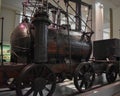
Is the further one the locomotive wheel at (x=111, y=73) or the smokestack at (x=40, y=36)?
the locomotive wheel at (x=111, y=73)

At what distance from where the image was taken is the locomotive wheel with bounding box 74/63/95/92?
4640 millimetres

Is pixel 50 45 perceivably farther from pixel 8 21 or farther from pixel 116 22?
pixel 8 21

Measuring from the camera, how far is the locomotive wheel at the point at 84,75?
4.64m

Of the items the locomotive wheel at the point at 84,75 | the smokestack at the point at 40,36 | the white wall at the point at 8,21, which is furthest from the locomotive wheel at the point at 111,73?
the white wall at the point at 8,21

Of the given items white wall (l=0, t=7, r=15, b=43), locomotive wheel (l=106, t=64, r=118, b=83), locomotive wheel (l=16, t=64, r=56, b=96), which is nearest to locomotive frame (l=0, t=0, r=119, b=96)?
locomotive wheel (l=16, t=64, r=56, b=96)

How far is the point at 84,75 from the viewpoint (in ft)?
15.8

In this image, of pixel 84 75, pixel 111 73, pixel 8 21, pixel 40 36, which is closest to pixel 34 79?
pixel 40 36

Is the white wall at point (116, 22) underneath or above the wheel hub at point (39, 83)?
above

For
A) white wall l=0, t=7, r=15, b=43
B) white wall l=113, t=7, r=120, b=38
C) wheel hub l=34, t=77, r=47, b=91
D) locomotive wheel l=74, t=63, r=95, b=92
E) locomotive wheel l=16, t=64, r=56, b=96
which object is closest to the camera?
locomotive wheel l=16, t=64, r=56, b=96

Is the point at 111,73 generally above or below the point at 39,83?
below

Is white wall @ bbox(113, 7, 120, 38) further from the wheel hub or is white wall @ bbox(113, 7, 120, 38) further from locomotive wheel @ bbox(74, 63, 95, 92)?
the wheel hub

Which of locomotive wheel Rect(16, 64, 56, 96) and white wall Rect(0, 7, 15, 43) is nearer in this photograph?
locomotive wheel Rect(16, 64, 56, 96)

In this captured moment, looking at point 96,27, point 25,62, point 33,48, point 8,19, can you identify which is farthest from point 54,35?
point 8,19

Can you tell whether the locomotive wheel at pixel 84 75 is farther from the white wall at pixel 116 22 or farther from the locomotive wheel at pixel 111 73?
the white wall at pixel 116 22
